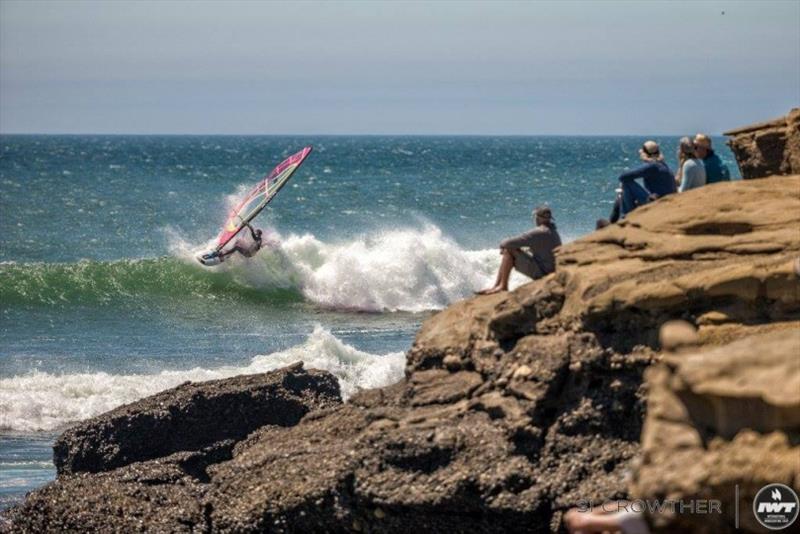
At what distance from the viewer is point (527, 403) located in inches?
362

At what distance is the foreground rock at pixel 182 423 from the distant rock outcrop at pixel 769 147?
407cm

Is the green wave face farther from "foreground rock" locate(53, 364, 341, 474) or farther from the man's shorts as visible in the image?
the man's shorts

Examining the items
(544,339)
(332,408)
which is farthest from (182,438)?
(544,339)

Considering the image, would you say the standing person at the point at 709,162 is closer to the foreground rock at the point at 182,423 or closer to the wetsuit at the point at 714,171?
the wetsuit at the point at 714,171

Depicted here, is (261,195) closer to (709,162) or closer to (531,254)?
(709,162)

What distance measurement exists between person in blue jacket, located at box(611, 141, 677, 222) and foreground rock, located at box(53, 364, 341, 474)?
3020 millimetres

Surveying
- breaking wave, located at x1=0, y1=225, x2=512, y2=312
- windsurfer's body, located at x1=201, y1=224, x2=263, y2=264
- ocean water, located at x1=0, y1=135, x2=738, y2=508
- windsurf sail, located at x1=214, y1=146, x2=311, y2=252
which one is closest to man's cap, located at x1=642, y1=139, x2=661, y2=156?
ocean water, located at x1=0, y1=135, x2=738, y2=508

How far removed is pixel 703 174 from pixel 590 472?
11.5 feet

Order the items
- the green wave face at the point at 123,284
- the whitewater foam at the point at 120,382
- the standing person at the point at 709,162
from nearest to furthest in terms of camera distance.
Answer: the standing person at the point at 709,162 < the whitewater foam at the point at 120,382 < the green wave face at the point at 123,284

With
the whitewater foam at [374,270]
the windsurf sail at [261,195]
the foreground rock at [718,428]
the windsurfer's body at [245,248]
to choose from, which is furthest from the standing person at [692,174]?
the windsurfer's body at [245,248]

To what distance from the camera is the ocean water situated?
18.8 metres

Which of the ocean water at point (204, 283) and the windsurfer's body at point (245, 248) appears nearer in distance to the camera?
the ocean water at point (204, 283)

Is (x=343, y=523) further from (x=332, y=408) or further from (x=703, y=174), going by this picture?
(x=703, y=174)

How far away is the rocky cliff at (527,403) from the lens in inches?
349
